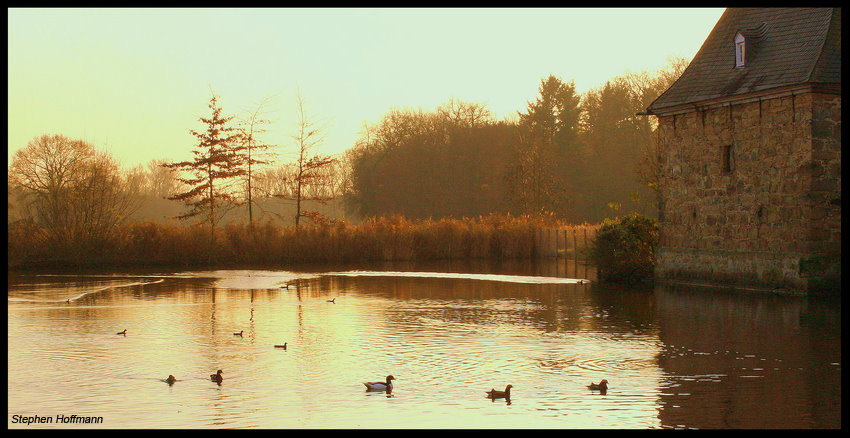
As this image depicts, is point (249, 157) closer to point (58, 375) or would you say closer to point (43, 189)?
point (43, 189)

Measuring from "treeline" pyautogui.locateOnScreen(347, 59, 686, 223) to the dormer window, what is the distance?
3327 centimetres

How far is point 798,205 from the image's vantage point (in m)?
23.5

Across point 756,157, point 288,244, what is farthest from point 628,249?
point 288,244

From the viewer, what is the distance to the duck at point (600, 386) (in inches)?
435

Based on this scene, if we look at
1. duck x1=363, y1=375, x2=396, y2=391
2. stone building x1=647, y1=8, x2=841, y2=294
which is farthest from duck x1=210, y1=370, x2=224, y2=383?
stone building x1=647, y1=8, x2=841, y2=294

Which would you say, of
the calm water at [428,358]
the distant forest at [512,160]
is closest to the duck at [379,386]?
the calm water at [428,358]

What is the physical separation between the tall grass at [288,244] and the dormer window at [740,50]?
750 inches

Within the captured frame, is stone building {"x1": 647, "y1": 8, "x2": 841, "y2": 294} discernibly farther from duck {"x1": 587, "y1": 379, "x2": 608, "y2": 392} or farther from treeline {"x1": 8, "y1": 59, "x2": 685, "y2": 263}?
duck {"x1": 587, "y1": 379, "x2": 608, "y2": 392}

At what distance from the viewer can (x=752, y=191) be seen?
82.5 ft

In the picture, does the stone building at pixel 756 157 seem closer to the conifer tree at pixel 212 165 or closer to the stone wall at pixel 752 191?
the stone wall at pixel 752 191

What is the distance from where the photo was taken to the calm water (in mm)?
9945

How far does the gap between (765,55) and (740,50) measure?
103 centimetres

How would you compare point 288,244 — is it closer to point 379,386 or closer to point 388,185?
point 388,185
